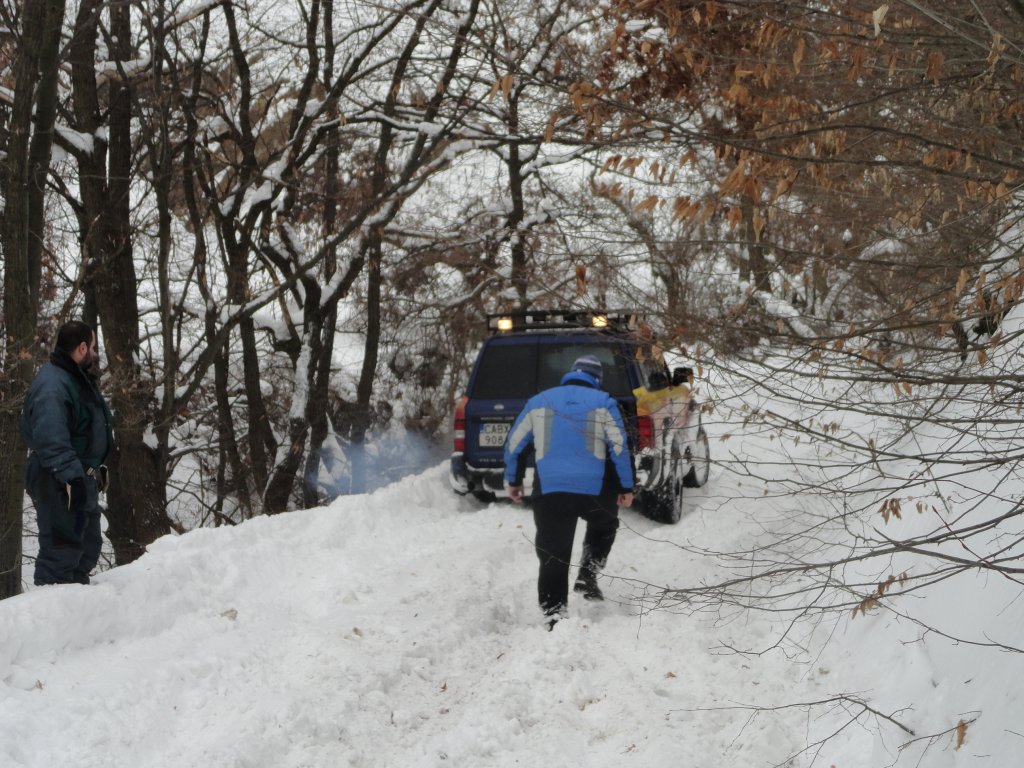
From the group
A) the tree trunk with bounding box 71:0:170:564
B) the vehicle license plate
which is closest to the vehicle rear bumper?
the vehicle license plate

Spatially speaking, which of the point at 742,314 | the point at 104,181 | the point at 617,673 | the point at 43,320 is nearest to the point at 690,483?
the point at 617,673

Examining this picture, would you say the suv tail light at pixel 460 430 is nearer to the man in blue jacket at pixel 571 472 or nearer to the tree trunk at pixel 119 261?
the man in blue jacket at pixel 571 472

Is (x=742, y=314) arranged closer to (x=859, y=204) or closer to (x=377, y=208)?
(x=859, y=204)

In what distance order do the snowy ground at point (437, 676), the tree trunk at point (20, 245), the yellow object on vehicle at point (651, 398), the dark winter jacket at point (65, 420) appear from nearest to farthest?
the snowy ground at point (437, 676) → the dark winter jacket at point (65, 420) → the yellow object on vehicle at point (651, 398) → the tree trunk at point (20, 245)

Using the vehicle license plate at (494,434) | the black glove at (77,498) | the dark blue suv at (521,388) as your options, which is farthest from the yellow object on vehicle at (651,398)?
the black glove at (77,498)

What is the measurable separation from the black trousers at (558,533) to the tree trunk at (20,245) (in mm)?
5115

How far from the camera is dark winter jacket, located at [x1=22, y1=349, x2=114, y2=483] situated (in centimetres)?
570

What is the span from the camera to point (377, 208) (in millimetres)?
14773

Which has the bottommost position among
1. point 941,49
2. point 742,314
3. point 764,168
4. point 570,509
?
point 570,509

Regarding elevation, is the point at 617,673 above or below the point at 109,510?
above

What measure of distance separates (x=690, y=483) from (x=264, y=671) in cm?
679

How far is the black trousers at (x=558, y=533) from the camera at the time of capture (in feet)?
21.2

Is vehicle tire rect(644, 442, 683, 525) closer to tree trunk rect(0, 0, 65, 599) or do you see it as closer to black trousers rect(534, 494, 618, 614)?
black trousers rect(534, 494, 618, 614)

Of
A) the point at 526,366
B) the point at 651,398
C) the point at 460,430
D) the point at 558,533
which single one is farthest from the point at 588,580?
the point at 526,366
